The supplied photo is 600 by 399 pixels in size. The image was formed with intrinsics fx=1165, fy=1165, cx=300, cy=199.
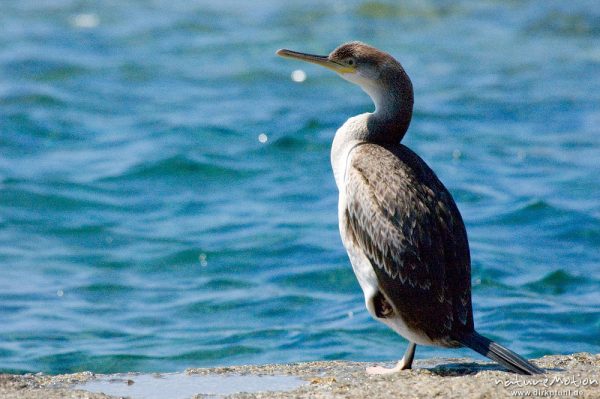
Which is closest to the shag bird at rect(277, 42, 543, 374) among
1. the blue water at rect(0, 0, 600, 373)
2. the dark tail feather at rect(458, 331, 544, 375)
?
the dark tail feather at rect(458, 331, 544, 375)

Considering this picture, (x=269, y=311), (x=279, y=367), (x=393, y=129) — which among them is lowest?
(x=269, y=311)

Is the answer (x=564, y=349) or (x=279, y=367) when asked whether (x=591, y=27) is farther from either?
(x=279, y=367)

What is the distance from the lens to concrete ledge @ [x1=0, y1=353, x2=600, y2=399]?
589cm

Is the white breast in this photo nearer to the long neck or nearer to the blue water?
the long neck

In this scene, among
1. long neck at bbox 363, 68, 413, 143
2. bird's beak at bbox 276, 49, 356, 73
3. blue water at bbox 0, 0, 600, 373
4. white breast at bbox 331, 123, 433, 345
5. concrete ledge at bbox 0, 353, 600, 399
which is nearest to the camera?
concrete ledge at bbox 0, 353, 600, 399

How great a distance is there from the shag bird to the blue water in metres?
2.66

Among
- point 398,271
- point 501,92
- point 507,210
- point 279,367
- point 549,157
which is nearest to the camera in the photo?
point 398,271

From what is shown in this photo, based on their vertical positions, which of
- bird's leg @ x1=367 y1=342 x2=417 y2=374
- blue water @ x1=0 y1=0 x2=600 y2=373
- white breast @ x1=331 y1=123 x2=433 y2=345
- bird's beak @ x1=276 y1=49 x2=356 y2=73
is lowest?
blue water @ x1=0 y1=0 x2=600 y2=373

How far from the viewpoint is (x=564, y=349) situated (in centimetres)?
957

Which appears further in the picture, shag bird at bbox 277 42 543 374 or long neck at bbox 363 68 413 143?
long neck at bbox 363 68 413 143

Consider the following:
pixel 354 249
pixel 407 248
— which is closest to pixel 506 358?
pixel 407 248

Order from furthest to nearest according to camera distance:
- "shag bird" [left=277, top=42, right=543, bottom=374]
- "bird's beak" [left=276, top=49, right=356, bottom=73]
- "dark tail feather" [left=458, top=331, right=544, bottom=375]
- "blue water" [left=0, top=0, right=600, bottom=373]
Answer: "blue water" [left=0, top=0, right=600, bottom=373] < "bird's beak" [left=276, top=49, right=356, bottom=73] < "shag bird" [left=277, top=42, right=543, bottom=374] < "dark tail feather" [left=458, top=331, right=544, bottom=375]

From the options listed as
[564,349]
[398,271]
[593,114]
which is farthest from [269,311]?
[593,114]

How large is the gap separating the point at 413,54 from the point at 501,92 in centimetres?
202
